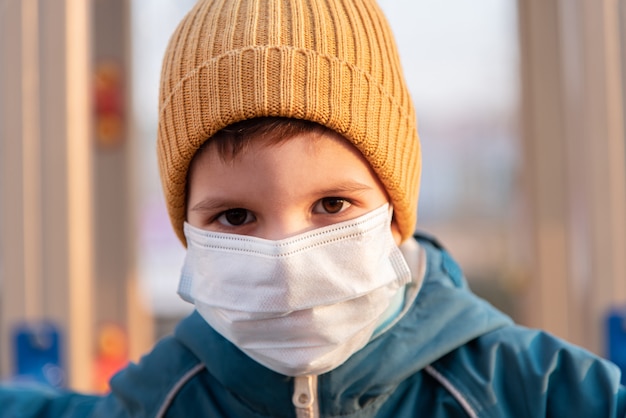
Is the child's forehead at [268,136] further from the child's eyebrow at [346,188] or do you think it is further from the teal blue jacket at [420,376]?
the teal blue jacket at [420,376]

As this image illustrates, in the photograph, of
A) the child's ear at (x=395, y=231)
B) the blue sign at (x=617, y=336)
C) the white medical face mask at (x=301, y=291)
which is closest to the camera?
the white medical face mask at (x=301, y=291)

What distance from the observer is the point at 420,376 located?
1377 millimetres

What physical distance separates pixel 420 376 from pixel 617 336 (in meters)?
0.55

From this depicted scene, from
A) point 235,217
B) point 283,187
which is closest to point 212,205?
point 235,217

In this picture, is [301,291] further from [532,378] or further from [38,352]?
[38,352]

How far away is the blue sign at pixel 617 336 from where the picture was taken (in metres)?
1.67

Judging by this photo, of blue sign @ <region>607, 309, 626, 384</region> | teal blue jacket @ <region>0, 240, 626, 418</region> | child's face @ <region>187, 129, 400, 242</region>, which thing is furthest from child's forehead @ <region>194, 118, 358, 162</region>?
blue sign @ <region>607, 309, 626, 384</region>

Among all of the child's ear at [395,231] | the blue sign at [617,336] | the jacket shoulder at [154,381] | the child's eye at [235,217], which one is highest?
the child's eye at [235,217]

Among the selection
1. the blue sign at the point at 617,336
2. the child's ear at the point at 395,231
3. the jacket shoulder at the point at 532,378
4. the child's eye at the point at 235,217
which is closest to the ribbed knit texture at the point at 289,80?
the child's ear at the point at 395,231

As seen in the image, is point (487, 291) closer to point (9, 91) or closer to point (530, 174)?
point (530, 174)

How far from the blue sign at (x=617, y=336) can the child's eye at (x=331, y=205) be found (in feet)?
2.42

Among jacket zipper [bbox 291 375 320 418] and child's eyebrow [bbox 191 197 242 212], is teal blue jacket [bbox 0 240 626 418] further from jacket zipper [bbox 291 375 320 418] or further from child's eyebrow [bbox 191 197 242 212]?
child's eyebrow [bbox 191 197 242 212]

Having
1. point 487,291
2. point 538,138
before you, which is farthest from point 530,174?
point 487,291

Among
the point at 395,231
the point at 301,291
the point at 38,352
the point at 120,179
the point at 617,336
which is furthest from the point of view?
the point at 120,179
